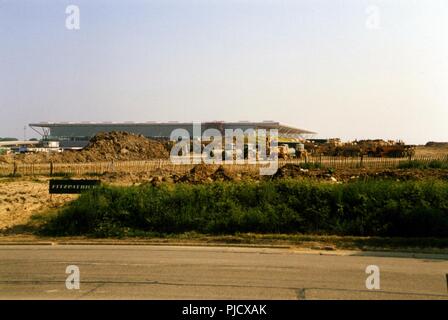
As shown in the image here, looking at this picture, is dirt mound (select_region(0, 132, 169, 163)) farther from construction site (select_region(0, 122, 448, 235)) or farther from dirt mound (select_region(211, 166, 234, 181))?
dirt mound (select_region(211, 166, 234, 181))

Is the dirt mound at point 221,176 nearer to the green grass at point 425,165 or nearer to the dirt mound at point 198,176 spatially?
the dirt mound at point 198,176

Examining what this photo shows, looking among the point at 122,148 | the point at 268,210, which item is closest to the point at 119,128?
the point at 122,148

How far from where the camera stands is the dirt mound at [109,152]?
55.0m

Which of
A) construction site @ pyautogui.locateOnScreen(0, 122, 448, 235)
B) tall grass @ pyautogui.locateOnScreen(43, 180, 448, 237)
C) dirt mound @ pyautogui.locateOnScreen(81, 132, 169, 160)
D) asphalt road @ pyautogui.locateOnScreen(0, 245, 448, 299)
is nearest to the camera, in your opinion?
asphalt road @ pyautogui.locateOnScreen(0, 245, 448, 299)

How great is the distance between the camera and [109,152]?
59.1 metres

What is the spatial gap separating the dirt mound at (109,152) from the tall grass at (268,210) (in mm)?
37844

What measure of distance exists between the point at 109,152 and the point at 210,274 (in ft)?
166

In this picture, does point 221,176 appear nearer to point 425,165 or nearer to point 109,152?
point 425,165

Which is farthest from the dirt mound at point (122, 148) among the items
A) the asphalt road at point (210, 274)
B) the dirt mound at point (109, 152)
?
the asphalt road at point (210, 274)

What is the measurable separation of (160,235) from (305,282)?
7.77 metres

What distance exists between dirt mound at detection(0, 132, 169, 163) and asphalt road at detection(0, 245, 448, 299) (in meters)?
42.9

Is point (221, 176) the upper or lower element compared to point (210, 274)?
upper

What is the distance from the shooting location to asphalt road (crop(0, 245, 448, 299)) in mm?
8781

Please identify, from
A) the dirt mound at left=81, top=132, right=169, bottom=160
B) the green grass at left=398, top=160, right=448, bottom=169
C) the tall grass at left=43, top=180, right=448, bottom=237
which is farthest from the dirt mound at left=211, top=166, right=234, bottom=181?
the dirt mound at left=81, top=132, right=169, bottom=160
